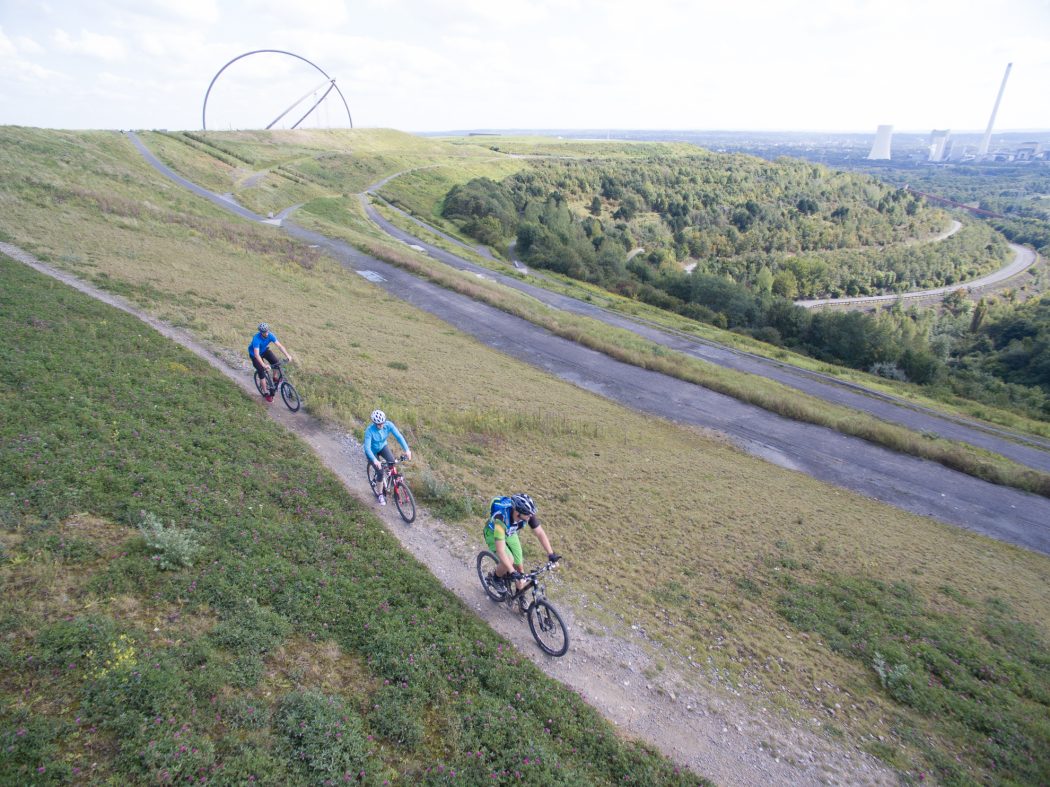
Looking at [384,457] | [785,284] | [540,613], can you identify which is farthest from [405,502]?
[785,284]

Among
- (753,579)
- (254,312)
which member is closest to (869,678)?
(753,579)

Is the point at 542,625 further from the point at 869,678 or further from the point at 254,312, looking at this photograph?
the point at 254,312

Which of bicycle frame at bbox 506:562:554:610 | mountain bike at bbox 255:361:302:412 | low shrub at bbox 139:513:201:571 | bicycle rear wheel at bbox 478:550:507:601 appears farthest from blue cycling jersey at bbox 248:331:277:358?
bicycle frame at bbox 506:562:554:610

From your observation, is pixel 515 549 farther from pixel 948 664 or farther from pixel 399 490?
pixel 948 664

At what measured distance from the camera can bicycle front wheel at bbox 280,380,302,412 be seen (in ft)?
50.5

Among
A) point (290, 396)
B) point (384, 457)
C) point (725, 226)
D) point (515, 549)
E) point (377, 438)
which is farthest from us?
point (725, 226)

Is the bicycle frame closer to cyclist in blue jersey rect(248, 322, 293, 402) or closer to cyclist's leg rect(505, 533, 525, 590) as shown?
cyclist's leg rect(505, 533, 525, 590)

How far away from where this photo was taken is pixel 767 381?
115ft

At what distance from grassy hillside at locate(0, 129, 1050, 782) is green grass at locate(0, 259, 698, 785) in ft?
3.80

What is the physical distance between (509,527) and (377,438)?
13.9 ft

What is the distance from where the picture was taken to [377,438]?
11.3 meters

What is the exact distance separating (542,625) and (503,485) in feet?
20.7

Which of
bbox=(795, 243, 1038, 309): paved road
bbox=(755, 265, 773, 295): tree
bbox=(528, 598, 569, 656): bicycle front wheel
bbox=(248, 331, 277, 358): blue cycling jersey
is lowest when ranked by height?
bbox=(795, 243, 1038, 309): paved road

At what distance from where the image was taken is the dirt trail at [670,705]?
7.66 metres
